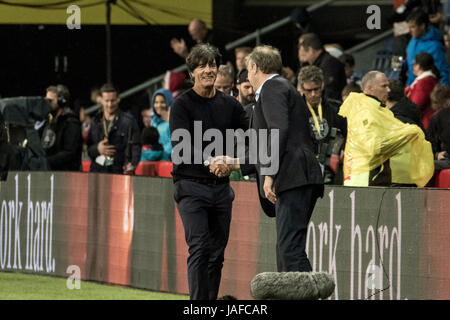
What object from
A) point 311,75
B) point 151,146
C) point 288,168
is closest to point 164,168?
point 151,146

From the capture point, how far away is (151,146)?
12.8 meters

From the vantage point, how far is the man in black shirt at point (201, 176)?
8.46 m

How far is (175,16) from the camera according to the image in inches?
697

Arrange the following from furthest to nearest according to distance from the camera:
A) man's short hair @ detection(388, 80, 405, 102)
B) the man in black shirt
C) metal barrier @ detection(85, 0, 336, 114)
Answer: metal barrier @ detection(85, 0, 336, 114) → man's short hair @ detection(388, 80, 405, 102) → the man in black shirt

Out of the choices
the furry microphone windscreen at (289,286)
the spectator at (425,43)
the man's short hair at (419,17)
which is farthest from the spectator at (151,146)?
the furry microphone windscreen at (289,286)

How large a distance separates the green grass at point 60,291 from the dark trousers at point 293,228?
2.85 meters

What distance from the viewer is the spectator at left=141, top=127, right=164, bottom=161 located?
41.7 feet

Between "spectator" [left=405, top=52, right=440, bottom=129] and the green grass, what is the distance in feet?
11.7

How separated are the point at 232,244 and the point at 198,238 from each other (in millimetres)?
2424

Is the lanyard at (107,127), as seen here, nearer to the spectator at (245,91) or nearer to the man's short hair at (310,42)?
the man's short hair at (310,42)

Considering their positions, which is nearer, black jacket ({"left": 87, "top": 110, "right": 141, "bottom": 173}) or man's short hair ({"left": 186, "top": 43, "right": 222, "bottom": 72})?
man's short hair ({"left": 186, "top": 43, "right": 222, "bottom": 72})

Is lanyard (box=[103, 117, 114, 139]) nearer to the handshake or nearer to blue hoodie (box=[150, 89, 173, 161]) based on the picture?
blue hoodie (box=[150, 89, 173, 161])

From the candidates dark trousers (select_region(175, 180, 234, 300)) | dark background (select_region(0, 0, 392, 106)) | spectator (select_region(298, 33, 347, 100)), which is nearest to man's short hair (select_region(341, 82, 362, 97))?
spectator (select_region(298, 33, 347, 100))

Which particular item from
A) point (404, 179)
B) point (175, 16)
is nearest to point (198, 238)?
point (404, 179)
